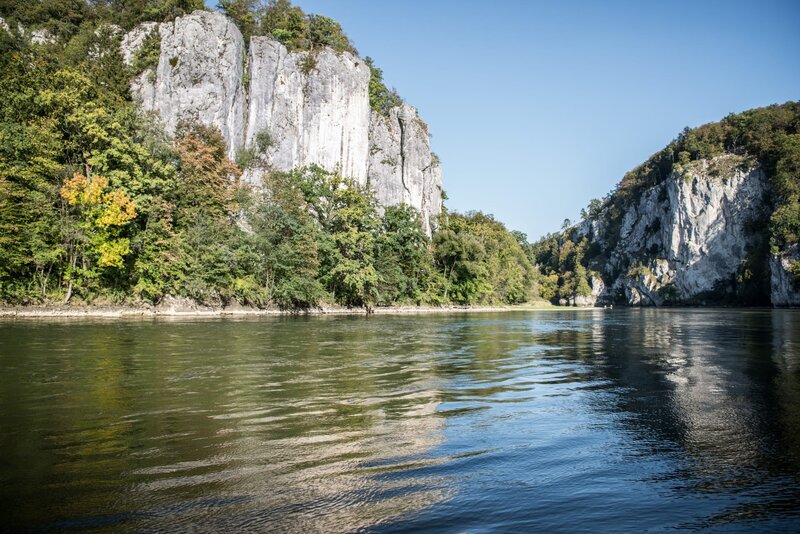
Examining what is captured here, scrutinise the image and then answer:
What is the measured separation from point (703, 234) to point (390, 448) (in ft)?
457

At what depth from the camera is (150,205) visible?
132 ft

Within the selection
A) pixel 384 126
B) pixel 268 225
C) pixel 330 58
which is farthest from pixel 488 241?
pixel 268 225

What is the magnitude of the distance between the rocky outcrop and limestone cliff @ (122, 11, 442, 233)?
82.1 m

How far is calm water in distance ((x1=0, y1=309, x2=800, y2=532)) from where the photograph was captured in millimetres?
4098

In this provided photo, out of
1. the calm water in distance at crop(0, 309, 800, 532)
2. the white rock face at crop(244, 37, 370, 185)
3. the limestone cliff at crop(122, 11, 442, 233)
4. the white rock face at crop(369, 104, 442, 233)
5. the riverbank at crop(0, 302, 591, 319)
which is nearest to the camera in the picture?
the calm water in distance at crop(0, 309, 800, 532)

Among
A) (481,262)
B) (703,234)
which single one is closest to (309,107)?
(481,262)

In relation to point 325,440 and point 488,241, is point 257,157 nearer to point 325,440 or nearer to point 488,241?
point 488,241

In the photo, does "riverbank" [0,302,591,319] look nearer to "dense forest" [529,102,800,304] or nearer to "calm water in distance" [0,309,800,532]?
"calm water in distance" [0,309,800,532]

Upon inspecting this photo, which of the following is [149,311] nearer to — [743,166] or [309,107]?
[309,107]

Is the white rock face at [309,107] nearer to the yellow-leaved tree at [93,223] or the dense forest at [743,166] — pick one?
the yellow-leaved tree at [93,223]

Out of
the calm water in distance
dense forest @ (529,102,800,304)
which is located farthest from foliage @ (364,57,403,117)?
the calm water in distance

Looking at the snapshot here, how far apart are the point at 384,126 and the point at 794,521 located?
3393 inches

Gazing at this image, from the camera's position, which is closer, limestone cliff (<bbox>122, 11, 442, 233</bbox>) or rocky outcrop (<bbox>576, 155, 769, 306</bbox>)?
limestone cliff (<bbox>122, 11, 442, 233</bbox>)

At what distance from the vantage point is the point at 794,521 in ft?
13.4
